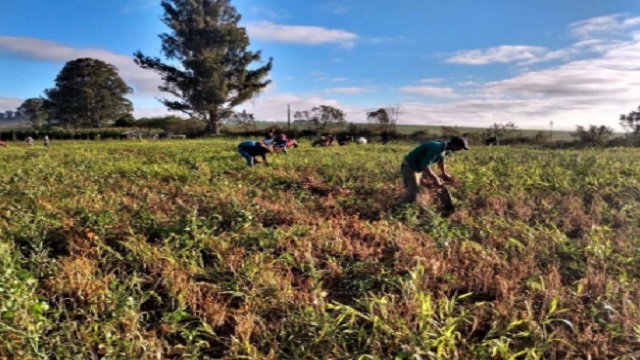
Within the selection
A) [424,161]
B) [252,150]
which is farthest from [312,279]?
[252,150]

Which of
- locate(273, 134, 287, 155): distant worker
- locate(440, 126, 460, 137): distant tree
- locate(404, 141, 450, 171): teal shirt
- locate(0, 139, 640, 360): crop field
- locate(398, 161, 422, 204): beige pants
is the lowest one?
locate(0, 139, 640, 360): crop field

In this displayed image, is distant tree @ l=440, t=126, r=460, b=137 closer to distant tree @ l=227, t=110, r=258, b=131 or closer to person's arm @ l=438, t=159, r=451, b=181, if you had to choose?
distant tree @ l=227, t=110, r=258, b=131

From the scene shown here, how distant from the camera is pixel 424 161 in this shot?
548cm

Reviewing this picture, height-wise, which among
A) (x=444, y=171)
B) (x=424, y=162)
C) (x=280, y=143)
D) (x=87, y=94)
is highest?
(x=87, y=94)

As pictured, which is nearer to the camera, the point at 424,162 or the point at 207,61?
the point at 424,162

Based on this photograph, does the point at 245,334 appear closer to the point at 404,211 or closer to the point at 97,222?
the point at 97,222

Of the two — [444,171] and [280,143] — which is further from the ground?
[280,143]

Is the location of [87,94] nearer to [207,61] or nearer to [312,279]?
[207,61]

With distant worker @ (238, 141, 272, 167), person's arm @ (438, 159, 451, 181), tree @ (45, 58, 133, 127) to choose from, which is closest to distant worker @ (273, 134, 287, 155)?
distant worker @ (238, 141, 272, 167)

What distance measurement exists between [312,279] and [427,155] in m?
2.73

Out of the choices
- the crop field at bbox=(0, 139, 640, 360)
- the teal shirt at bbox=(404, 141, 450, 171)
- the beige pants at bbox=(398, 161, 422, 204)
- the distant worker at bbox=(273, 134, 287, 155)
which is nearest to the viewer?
the crop field at bbox=(0, 139, 640, 360)

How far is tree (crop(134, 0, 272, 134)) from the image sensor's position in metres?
32.0

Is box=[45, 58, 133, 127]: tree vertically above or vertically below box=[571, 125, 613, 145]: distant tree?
above

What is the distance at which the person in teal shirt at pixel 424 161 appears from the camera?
17.2ft
